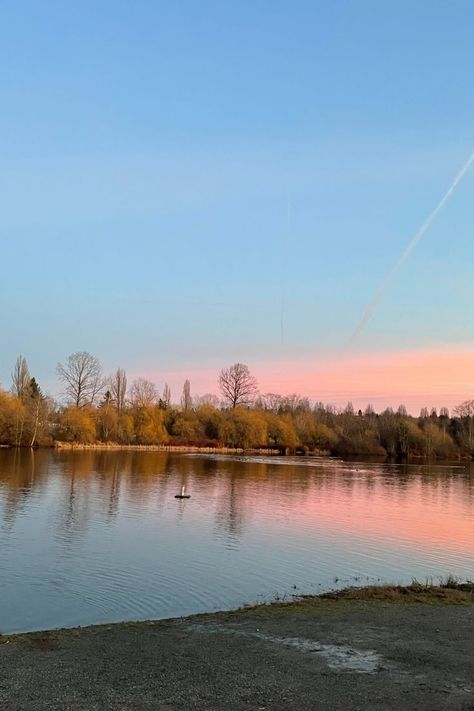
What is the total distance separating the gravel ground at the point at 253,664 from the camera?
22.8ft

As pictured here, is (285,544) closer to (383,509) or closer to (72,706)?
(383,509)

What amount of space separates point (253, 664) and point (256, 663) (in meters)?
0.07

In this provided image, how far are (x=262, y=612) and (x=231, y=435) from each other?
93760mm

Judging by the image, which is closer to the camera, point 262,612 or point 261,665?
point 261,665

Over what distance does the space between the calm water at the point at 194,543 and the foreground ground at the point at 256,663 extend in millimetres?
2903

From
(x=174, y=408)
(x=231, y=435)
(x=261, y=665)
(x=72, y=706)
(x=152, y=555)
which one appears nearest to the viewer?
(x=72, y=706)

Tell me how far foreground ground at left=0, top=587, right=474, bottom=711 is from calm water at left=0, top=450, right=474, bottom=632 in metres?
2.90

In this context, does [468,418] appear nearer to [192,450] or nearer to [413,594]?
[192,450]

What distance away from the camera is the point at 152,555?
19.5 metres

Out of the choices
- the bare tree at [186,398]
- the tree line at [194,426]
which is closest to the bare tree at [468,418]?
the tree line at [194,426]

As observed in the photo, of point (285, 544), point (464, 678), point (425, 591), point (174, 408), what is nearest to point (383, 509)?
point (285, 544)

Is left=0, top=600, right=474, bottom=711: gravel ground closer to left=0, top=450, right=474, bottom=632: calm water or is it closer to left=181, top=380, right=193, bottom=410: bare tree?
left=0, top=450, right=474, bottom=632: calm water

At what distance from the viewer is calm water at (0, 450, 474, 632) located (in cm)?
1455

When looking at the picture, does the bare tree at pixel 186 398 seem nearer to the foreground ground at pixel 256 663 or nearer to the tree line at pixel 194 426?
the tree line at pixel 194 426
